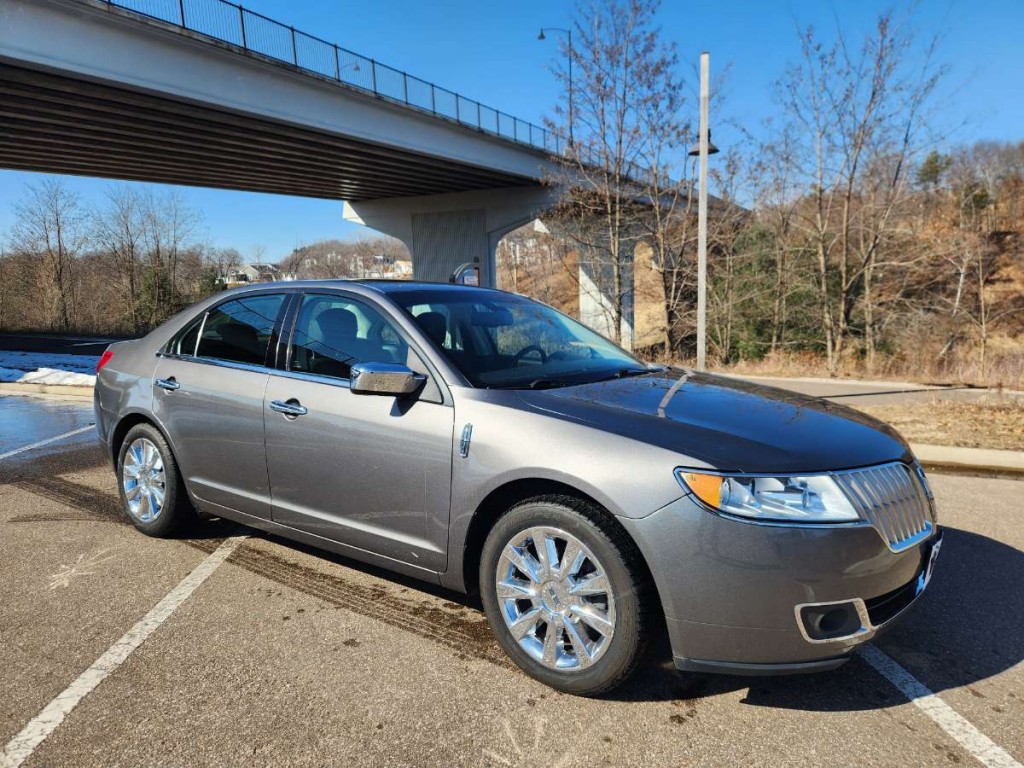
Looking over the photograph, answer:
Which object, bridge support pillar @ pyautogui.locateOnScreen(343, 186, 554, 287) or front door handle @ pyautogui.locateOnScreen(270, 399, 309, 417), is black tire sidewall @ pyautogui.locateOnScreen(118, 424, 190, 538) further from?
bridge support pillar @ pyautogui.locateOnScreen(343, 186, 554, 287)

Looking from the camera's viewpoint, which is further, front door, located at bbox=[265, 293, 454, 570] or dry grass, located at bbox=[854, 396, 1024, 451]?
dry grass, located at bbox=[854, 396, 1024, 451]

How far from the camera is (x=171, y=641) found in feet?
10.3

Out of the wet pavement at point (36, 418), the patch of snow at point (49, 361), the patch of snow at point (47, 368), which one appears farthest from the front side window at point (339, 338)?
the patch of snow at point (49, 361)

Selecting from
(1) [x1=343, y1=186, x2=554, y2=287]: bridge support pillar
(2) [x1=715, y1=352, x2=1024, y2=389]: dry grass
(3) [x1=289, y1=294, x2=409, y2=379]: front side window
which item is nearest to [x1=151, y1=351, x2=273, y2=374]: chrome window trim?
(3) [x1=289, y1=294, x2=409, y2=379]: front side window

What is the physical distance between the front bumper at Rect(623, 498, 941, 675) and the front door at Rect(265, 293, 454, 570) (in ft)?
3.25

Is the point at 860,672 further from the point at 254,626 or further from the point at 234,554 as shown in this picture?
the point at 234,554

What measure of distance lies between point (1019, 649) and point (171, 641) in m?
3.78

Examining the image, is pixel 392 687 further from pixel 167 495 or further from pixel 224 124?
pixel 224 124

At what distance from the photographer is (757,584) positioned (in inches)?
91.9

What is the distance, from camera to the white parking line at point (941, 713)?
2318 millimetres

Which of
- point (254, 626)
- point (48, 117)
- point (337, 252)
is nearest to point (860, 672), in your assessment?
point (254, 626)

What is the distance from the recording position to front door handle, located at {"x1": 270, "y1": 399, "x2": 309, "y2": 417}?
348cm

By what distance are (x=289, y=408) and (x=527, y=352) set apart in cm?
125

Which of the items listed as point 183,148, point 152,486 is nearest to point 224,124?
point 183,148
